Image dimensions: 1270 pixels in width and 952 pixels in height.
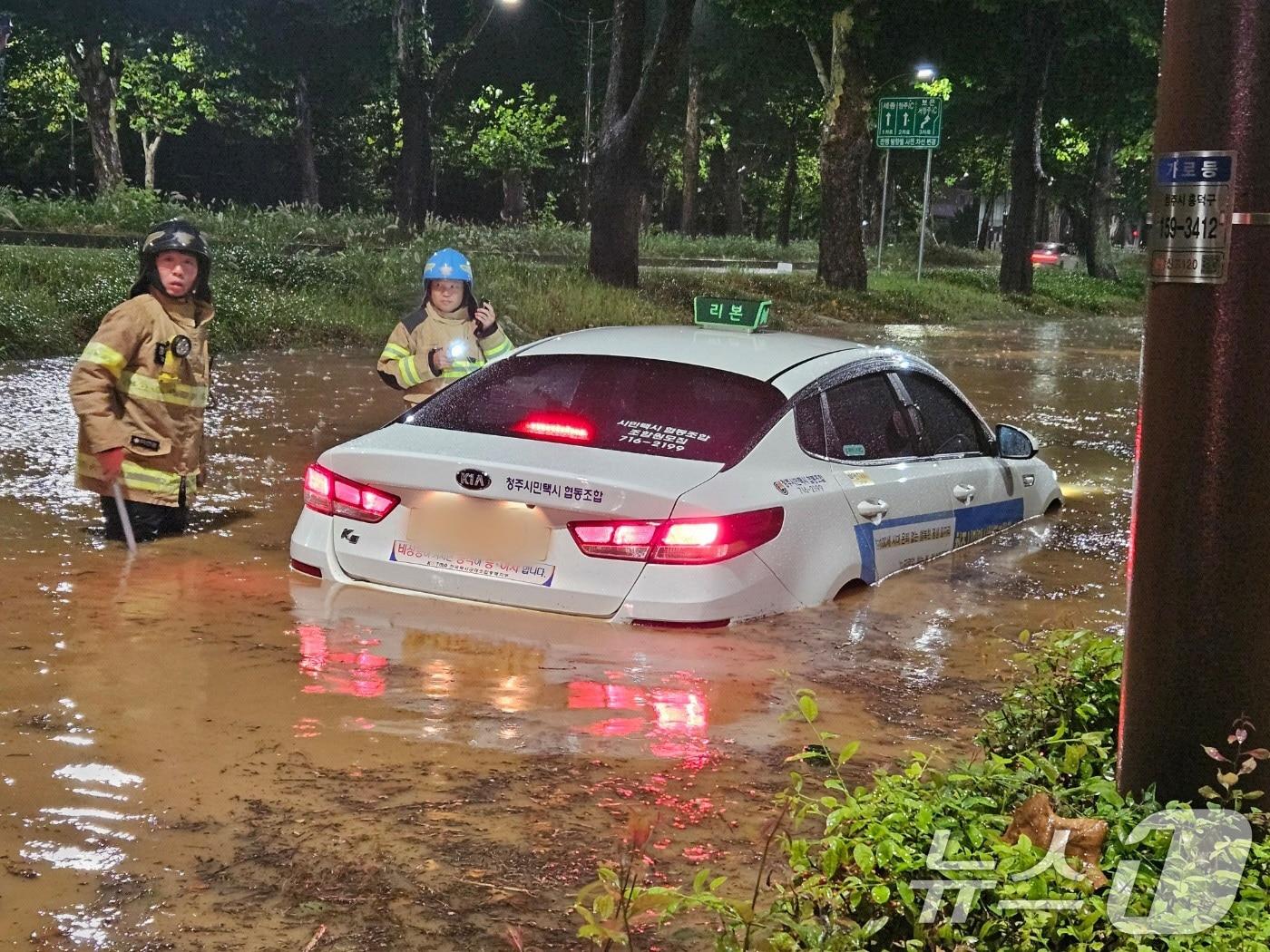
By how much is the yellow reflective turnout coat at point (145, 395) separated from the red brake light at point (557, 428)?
214 centimetres

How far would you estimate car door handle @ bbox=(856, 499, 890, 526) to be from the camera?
671 centimetres

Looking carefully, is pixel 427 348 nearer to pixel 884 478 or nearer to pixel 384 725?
pixel 884 478

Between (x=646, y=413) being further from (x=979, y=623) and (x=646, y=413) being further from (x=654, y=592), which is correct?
(x=979, y=623)

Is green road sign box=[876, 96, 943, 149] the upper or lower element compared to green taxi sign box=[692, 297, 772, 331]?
upper

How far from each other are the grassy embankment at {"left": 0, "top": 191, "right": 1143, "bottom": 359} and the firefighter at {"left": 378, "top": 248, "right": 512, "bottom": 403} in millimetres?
8398

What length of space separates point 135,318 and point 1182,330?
17.9 ft

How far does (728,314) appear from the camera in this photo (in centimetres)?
775

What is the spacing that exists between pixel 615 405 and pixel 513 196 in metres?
52.4

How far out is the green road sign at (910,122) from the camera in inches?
1198

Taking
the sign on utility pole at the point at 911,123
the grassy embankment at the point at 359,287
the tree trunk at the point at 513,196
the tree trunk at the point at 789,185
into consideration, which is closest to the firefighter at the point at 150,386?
the grassy embankment at the point at 359,287

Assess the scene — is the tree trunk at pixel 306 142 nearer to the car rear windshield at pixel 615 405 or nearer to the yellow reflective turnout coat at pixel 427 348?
the yellow reflective turnout coat at pixel 427 348

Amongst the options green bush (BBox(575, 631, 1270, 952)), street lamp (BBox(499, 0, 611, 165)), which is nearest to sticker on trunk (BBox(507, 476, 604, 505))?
green bush (BBox(575, 631, 1270, 952))

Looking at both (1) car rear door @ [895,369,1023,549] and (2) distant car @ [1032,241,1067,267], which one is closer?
(1) car rear door @ [895,369,1023,549]

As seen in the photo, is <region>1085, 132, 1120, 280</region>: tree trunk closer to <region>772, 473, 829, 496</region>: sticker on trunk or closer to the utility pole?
<region>772, 473, 829, 496</region>: sticker on trunk
